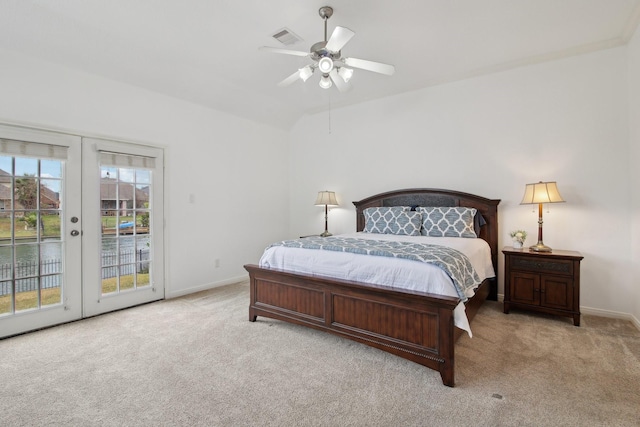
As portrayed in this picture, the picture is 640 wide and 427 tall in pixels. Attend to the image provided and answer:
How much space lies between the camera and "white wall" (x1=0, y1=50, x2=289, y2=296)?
2.95 metres

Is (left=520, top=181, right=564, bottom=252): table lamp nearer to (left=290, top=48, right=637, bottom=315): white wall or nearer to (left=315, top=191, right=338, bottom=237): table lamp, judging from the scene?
(left=290, top=48, right=637, bottom=315): white wall

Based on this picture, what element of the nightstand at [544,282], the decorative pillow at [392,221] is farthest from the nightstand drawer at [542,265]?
the decorative pillow at [392,221]

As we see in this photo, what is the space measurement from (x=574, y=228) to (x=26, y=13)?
5.63m

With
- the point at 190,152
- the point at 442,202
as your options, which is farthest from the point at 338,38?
the point at 190,152

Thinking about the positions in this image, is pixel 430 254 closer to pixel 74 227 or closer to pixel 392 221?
pixel 392 221

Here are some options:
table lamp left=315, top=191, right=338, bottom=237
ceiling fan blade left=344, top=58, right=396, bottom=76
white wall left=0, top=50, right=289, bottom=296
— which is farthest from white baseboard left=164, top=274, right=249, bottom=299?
ceiling fan blade left=344, top=58, right=396, bottom=76

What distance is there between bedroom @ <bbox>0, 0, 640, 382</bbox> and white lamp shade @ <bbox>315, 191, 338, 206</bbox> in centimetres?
24

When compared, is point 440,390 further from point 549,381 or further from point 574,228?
point 574,228

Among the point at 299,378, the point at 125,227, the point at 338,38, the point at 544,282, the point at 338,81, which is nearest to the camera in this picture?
the point at 299,378

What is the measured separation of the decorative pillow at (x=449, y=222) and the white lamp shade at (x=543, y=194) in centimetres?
62

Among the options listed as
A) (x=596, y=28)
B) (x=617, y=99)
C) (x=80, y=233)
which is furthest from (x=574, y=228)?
(x=80, y=233)

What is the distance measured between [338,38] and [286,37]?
938 millimetres

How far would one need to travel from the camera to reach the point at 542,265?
312 centimetres

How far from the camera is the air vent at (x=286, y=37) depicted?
9.40 ft
